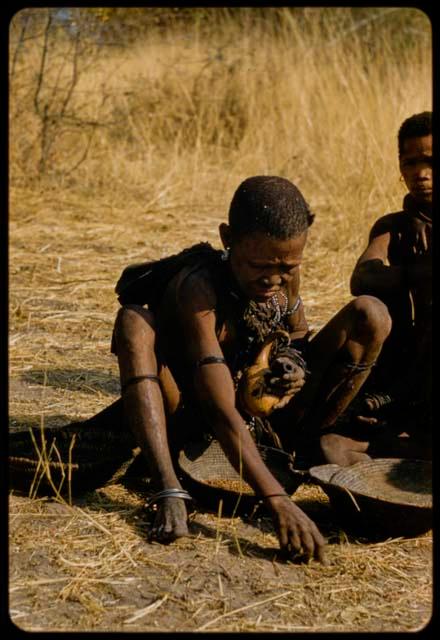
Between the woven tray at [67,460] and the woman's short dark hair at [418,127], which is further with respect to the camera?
the woman's short dark hair at [418,127]

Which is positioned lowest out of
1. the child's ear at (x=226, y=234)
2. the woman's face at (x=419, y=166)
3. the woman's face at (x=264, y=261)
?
the woman's face at (x=264, y=261)

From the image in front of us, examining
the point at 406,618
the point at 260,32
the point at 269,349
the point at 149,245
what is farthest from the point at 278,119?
the point at 406,618

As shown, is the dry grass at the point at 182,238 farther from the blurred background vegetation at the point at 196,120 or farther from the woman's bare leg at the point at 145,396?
the woman's bare leg at the point at 145,396

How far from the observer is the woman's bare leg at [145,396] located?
3186mm

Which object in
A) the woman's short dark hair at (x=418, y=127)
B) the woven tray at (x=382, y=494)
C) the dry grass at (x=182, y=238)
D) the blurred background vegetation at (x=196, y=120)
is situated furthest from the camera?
the blurred background vegetation at (x=196, y=120)

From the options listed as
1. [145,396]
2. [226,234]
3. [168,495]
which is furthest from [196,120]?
[168,495]

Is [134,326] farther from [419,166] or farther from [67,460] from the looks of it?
[419,166]

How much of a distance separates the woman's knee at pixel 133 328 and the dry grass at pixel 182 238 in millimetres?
584

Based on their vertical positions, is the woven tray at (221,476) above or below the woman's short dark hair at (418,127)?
below

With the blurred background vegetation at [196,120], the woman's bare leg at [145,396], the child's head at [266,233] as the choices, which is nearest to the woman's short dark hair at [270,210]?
the child's head at [266,233]

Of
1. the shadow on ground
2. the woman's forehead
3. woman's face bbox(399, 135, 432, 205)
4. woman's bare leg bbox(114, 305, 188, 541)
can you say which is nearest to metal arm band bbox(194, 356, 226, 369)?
woman's bare leg bbox(114, 305, 188, 541)

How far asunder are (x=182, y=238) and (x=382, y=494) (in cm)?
449

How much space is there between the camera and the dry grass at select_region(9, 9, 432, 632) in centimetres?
272

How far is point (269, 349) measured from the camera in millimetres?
3424
